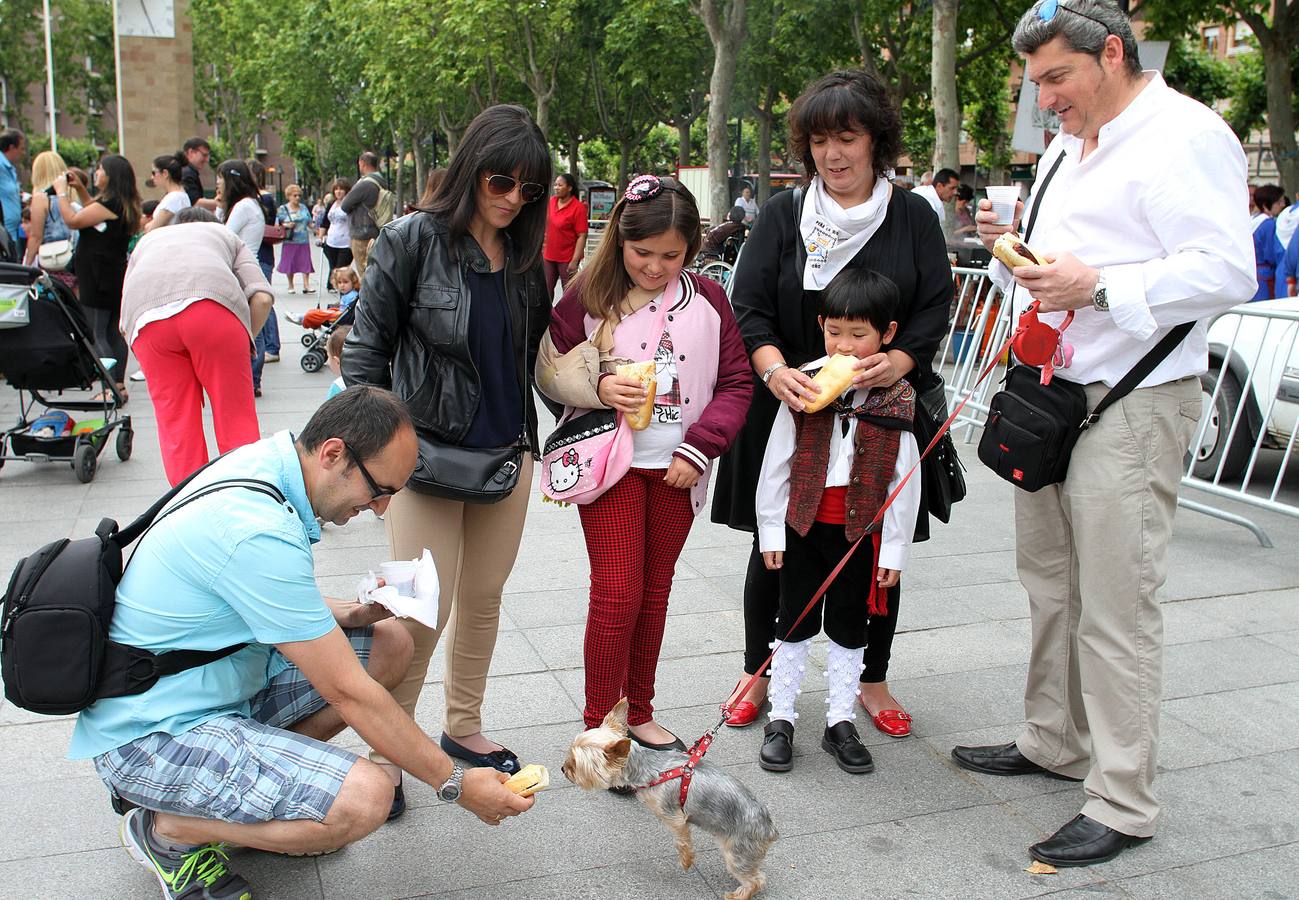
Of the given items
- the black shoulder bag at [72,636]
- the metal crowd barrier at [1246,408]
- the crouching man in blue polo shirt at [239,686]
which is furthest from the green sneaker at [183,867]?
the metal crowd barrier at [1246,408]

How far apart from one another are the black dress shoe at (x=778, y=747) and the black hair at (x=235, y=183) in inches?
305

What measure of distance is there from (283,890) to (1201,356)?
9.38 ft

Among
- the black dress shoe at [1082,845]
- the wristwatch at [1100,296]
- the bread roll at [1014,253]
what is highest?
the bread roll at [1014,253]

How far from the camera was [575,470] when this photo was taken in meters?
3.34

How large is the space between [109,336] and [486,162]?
744cm

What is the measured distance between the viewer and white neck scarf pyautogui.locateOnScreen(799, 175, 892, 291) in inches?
136

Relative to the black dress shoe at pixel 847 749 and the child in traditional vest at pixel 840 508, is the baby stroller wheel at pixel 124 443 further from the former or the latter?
the black dress shoe at pixel 847 749

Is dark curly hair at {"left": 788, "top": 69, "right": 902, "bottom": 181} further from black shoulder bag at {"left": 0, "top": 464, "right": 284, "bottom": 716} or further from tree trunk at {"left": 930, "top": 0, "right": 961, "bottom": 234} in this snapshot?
tree trunk at {"left": 930, "top": 0, "right": 961, "bottom": 234}

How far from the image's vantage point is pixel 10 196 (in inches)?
A: 395

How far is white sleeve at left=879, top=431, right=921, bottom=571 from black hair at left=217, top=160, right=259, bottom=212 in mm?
7756

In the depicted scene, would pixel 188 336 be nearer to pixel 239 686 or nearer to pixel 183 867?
pixel 239 686

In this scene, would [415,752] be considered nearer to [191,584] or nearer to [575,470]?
[191,584]

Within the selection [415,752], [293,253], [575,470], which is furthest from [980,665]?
[293,253]

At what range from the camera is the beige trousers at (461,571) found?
10.6ft
